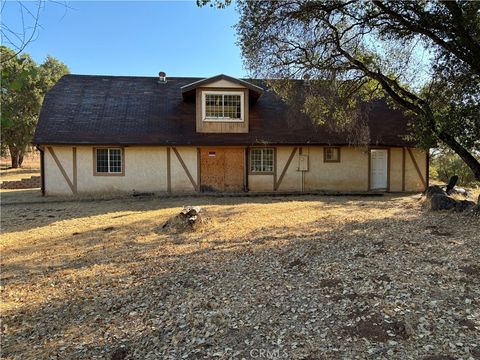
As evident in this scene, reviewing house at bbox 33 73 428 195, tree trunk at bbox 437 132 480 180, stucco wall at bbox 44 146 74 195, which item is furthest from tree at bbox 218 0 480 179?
stucco wall at bbox 44 146 74 195

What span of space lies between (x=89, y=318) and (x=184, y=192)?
1149 centimetres

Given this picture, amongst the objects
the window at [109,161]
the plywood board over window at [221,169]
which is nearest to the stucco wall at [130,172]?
the window at [109,161]

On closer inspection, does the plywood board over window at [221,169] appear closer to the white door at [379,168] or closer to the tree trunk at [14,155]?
the white door at [379,168]

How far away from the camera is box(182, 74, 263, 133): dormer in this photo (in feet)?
51.6

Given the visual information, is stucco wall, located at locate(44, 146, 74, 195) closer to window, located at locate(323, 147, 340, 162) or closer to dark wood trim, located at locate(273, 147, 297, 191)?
dark wood trim, located at locate(273, 147, 297, 191)

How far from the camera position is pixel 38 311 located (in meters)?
4.51

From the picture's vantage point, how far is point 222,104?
1614 centimetres

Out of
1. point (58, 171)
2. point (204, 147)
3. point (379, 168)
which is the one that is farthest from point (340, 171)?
point (58, 171)

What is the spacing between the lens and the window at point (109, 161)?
15383mm

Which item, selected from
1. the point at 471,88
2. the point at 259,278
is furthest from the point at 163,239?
the point at 471,88

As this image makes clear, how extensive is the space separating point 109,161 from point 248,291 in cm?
1239

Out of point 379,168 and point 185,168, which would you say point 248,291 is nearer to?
point 185,168

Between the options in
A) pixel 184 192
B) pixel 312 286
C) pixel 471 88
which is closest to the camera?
pixel 312 286

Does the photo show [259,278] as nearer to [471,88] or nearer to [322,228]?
[322,228]
